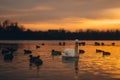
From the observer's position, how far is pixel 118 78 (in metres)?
23.9

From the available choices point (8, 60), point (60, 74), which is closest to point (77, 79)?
point (60, 74)

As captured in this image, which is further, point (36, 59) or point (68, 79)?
point (36, 59)

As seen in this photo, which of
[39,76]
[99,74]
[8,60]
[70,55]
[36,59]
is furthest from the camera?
[70,55]

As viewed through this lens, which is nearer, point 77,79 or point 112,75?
point 77,79

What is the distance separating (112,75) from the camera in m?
25.8

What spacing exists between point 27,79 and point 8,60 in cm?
1614

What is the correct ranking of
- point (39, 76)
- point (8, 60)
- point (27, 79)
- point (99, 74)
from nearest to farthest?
point (27, 79) → point (39, 76) → point (99, 74) → point (8, 60)

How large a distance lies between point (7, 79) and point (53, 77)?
11.0 ft

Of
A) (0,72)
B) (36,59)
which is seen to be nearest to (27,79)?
(0,72)

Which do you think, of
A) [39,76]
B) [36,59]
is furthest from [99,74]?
[36,59]

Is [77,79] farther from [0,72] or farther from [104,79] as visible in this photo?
[0,72]

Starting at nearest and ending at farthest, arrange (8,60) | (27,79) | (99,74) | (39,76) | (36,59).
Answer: (27,79)
(39,76)
(99,74)
(36,59)
(8,60)

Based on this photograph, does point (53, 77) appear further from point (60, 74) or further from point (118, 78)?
point (118, 78)

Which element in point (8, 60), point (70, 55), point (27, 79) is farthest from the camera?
point (70, 55)
